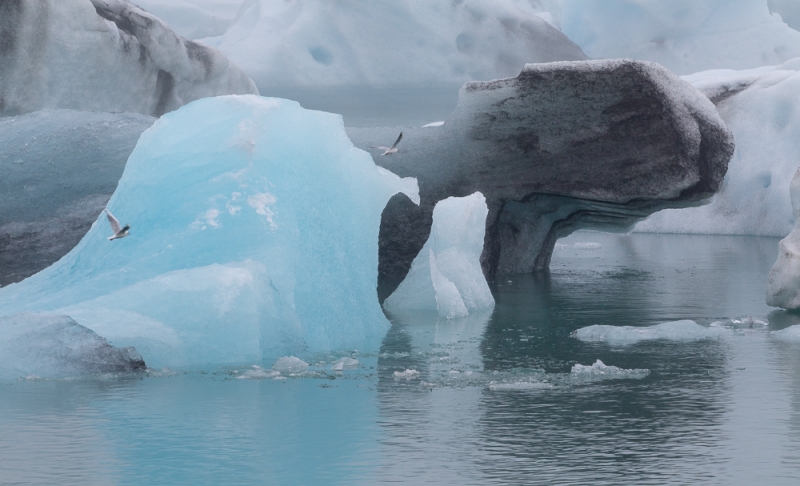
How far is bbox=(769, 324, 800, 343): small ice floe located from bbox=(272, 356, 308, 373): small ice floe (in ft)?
13.8

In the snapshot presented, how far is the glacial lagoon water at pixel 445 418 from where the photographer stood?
17.2 feet

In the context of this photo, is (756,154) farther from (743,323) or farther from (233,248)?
(233,248)

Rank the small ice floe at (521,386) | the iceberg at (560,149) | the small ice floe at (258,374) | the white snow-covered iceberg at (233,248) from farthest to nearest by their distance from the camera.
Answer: the iceberg at (560,149), the white snow-covered iceberg at (233,248), the small ice floe at (258,374), the small ice floe at (521,386)

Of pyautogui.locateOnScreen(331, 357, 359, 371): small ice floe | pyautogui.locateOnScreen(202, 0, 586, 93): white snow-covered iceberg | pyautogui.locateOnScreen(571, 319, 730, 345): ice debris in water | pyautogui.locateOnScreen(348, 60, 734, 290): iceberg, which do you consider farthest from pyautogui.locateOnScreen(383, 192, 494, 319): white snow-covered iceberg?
pyautogui.locateOnScreen(202, 0, 586, 93): white snow-covered iceberg

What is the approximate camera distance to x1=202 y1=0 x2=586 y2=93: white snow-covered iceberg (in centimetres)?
3503

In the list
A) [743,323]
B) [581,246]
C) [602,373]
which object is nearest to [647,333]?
[743,323]

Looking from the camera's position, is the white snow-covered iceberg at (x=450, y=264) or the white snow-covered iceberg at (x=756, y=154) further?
the white snow-covered iceberg at (x=756, y=154)

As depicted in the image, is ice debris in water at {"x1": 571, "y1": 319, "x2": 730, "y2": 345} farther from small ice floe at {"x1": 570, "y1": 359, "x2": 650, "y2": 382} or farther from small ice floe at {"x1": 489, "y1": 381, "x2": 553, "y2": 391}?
small ice floe at {"x1": 489, "y1": 381, "x2": 553, "y2": 391}

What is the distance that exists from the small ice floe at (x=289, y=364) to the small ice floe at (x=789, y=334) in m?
4.20

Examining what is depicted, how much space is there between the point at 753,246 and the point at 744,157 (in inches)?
178

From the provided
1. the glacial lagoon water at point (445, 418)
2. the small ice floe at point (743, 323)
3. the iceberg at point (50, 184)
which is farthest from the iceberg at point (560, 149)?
the glacial lagoon water at point (445, 418)

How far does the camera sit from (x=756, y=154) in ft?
83.6

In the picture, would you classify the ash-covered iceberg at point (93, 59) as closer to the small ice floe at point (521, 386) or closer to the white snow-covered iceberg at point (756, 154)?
the white snow-covered iceberg at point (756, 154)

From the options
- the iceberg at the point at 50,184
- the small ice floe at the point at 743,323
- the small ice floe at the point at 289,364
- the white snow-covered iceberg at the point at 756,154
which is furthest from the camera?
the white snow-covered iceberg at the point at 756,154
